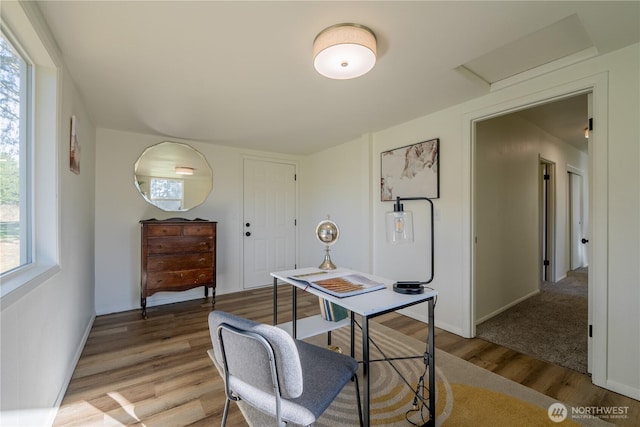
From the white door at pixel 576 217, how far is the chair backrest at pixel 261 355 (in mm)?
6041

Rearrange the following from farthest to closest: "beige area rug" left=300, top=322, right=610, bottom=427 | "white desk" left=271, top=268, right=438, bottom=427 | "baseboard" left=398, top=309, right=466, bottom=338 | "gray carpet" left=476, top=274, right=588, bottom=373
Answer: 1. "baseboard" left=398, top=309, right=466, bottom=338
2. "gray carpet" left=476, top=274, right=588, bottom=373
3. "beige area rug" left=300, top=322, right=610, bottom=427
4. "white desk" left=271, top=268, right=438, bottom=427

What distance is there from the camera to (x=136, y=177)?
3426mm

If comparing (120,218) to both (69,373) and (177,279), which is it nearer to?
(177,279)

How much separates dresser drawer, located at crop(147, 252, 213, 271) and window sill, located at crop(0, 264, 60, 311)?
5.05ft

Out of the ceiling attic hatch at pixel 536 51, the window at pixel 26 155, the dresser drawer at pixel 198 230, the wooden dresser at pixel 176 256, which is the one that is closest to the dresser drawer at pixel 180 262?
the wooden dresser at pixel 176 256

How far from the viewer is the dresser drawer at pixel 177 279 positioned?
308 centimetres

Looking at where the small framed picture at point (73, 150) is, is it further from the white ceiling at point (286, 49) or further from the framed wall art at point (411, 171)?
the framed wall art at point (411, 171)

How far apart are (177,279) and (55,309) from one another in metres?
1.60

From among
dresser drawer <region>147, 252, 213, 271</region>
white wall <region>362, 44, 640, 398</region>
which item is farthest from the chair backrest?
dresser drawer <region>147, 252, 213, 271</region>

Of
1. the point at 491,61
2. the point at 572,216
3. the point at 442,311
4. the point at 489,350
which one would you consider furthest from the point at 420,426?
the point at 572,216

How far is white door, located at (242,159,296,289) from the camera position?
426 cm

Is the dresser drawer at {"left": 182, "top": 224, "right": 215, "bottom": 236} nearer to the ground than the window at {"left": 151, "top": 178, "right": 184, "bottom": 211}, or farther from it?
nearer to the ground

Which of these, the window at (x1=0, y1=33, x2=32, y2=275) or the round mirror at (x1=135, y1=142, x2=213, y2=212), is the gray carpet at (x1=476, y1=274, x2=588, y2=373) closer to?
the window at (x1=0, y1=33, x2=32, y2=275)

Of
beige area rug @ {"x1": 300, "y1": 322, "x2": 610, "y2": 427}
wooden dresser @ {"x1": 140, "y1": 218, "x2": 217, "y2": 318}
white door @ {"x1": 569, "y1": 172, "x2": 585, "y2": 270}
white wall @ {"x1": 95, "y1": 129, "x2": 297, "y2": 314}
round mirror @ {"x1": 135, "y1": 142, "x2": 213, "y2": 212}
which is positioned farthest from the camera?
white door @ {"x1": 569, "y1": 172, "x2": 585, "y2": 270}
